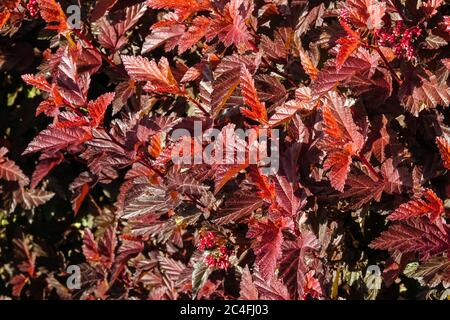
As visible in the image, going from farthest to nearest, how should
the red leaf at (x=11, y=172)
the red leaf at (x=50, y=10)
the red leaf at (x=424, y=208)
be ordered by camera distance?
the red leaf at (x=11, y=172) → the red leaf at (x=50, y=10) → the red leaf at (x=424, y=208)

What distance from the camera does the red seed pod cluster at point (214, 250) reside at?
7.57ft

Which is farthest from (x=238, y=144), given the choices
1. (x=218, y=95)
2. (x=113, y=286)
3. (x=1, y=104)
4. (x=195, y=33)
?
(x=1, y=104)

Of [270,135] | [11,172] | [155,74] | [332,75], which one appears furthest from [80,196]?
[332,75]

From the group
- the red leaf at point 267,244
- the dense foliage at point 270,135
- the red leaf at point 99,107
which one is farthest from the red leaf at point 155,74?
the red leaf at point 267,244

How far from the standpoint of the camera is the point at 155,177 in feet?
7.95

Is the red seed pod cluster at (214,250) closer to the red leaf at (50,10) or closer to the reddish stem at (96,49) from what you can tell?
the reddish stem at (96,49)

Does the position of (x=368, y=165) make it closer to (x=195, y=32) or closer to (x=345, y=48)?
(x=345, y=48)

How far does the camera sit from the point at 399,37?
203cm

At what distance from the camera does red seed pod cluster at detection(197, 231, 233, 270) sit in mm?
2307

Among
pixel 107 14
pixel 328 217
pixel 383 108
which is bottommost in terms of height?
pixel 328 217

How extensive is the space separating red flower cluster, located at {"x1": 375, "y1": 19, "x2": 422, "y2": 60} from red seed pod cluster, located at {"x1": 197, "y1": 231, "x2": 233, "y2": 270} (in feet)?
2.78

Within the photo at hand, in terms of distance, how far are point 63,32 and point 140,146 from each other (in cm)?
55

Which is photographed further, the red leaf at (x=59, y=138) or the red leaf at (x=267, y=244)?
the red leaf at (x=59, y=138)
